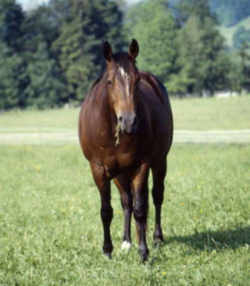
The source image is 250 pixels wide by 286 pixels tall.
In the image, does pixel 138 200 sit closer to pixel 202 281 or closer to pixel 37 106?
pixel 202 281

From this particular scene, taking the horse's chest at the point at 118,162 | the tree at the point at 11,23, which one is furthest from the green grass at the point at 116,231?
the tree at the point at 11,23

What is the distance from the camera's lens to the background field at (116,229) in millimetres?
4828

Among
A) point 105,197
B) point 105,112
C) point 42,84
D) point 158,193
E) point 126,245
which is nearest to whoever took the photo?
point 105,112

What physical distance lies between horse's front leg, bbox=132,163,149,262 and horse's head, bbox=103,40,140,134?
758 millimetres

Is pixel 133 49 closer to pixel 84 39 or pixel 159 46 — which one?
pixel 84 39

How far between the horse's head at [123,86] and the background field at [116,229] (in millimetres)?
1512

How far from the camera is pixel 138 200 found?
204 inches

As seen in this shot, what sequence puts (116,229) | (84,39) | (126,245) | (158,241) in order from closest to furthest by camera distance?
→ 1. (126,245)
2. (158,241)
3. (116,229)
4. (84,39)

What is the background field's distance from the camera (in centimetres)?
483

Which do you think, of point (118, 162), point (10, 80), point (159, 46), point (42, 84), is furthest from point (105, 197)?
point (159, 46)

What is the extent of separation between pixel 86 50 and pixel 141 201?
208ft

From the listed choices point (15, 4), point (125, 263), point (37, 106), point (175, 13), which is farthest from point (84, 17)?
point (125, 263)

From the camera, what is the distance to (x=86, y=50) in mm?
67000

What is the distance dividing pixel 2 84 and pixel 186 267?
55.9m
